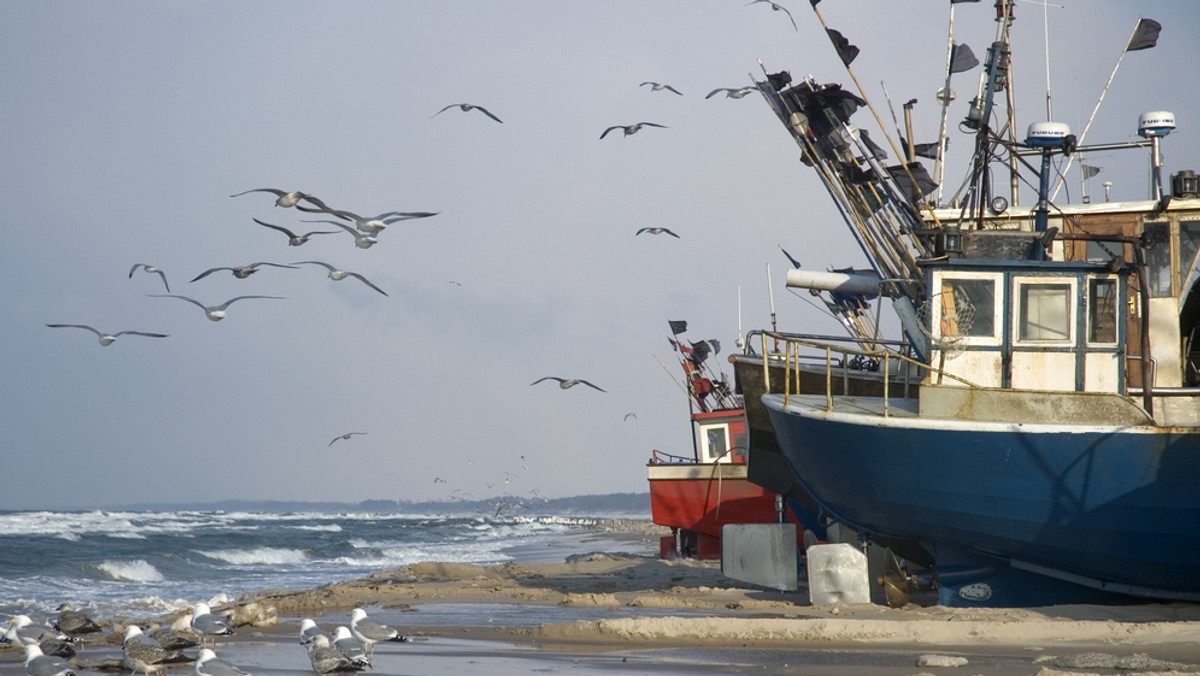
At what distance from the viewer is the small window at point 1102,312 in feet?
42.1

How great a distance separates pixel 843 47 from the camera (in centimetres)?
1580

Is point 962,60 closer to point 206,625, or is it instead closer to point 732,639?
point 732,639

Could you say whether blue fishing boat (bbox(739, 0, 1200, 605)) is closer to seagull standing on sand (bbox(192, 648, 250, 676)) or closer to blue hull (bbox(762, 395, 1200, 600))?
blue hull (bbox(762, 395, 1200, 600))

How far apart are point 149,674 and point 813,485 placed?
306 inches

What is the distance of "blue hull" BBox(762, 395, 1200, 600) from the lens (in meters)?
11.9

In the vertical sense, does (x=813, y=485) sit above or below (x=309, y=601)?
above

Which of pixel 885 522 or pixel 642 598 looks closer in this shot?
pixel 885 522

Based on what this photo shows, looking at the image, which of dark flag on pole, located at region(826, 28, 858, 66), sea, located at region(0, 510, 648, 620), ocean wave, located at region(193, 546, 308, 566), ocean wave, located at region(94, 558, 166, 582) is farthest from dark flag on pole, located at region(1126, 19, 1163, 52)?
ocean wave, located at region(193, 546, 308, 566)

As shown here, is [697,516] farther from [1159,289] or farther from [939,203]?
[1159,289]

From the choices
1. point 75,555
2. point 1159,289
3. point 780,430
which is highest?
point 1159,289

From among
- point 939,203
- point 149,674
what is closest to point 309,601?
point 149,674

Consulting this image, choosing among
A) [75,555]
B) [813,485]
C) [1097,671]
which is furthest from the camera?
[75,555]

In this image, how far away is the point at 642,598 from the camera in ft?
47.9

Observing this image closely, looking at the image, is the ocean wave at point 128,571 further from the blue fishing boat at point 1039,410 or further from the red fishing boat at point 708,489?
the blue fishing boat at point 1039,410
